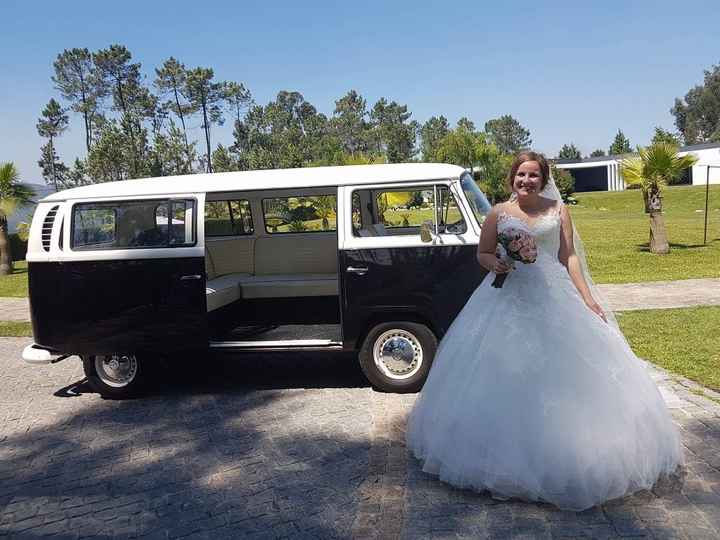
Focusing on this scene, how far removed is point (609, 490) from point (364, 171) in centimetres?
379

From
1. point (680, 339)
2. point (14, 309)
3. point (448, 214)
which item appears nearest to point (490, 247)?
point (448, 214)

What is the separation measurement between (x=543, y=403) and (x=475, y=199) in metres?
2.75

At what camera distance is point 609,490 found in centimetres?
362

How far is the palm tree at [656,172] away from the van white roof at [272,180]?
11.7 meters

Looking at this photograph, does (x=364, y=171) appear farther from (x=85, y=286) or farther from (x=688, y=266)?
(x=688, y=266)

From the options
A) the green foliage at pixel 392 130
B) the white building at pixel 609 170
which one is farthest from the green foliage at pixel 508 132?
the white building at pixel 609 170

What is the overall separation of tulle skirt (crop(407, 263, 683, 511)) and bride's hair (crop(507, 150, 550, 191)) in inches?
24.4

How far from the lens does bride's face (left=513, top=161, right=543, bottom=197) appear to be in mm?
4016

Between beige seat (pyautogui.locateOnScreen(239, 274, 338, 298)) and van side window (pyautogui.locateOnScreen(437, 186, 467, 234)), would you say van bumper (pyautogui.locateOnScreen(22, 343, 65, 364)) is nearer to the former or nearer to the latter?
beige seat (pyautogui.locateOnScreen(239, 274, 338, 298))

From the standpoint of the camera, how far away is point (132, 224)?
632cm

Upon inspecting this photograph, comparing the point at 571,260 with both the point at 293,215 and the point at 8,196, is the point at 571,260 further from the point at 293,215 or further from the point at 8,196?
the point at 8,196

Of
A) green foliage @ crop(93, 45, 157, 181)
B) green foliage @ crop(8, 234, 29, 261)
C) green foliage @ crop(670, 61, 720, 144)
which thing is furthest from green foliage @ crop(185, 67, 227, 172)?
green foliage @ crop(670, 61, 720, 144)

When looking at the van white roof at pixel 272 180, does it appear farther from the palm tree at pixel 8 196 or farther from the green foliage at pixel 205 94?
the green foliage at pixel 205 94

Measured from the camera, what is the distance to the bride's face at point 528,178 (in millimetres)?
4016
